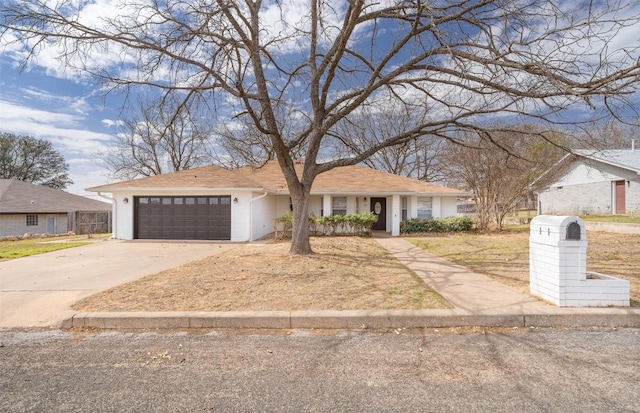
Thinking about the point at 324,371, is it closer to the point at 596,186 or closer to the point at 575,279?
the point at 575,279

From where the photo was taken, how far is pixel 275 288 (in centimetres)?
595

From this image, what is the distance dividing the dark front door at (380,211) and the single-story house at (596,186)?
32.8ft

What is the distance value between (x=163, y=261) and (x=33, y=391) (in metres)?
6.95

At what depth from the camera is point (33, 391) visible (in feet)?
9.36

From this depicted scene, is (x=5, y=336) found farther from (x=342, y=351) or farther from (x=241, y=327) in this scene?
(x=342, y=351)

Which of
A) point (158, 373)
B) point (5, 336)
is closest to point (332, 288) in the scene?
point (158, 373)

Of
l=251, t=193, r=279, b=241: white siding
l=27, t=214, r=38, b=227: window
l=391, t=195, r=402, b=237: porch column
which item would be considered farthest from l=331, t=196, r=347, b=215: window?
l=27, t=214, r=38, b=227: window

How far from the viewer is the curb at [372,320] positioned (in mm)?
4328

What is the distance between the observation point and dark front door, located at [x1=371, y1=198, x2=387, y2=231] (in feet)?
64.0

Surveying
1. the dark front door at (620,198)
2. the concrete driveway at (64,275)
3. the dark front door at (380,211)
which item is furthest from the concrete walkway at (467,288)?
the dark front door at (620,198)

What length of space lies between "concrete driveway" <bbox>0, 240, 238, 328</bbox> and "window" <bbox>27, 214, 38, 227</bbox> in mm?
18126

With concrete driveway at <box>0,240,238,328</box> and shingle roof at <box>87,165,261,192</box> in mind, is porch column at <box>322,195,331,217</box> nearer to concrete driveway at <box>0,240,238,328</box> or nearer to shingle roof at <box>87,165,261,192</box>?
shingle roof at <box>87,165,261,192</box>

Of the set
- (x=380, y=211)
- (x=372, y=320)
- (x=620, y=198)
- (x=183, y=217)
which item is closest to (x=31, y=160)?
(x=183, y=217)

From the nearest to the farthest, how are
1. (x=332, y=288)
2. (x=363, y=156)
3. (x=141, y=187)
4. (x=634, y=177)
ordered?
(x=332, y=288)
(x=363, y=156)
(x=141, y=187)
(x=634, y=177)
